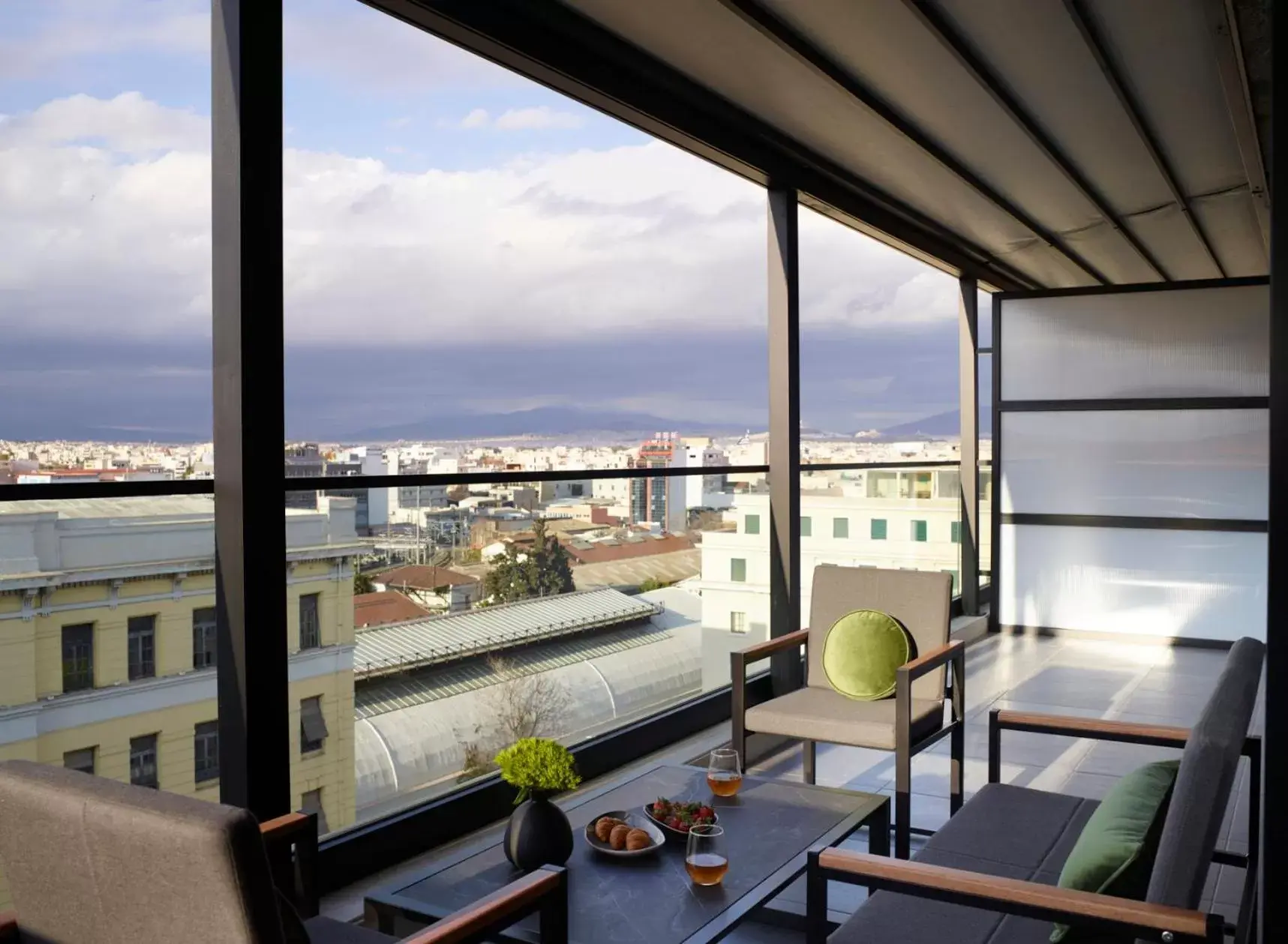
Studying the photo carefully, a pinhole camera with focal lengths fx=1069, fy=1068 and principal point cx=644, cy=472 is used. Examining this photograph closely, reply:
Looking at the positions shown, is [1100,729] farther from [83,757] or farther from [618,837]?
[83,757]

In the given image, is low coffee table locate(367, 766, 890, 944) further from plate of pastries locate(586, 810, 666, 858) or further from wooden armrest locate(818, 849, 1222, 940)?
wooden armrest locate(818, 849, 1222, 940)

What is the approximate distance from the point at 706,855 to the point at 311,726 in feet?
4.38

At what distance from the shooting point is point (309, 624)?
9.76 feet

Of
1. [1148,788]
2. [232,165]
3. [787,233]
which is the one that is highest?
[787,233]

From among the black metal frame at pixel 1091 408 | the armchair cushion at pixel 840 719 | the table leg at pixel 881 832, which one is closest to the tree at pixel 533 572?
the armchair cushion at pixel 840 719

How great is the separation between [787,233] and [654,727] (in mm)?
2322

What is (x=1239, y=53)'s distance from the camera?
3.79 m

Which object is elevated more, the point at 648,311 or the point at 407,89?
the point at 407,89

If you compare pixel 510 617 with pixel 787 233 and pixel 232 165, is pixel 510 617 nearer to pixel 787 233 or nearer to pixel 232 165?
pixel 232 165

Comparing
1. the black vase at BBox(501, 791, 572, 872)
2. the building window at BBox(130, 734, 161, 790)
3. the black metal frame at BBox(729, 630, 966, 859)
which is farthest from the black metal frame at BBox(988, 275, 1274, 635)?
the building window at BBox(130, 734, 161, 790)

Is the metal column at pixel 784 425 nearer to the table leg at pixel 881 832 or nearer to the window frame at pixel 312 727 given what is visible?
the table leg at pixel 881 832

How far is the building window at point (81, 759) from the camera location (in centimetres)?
240

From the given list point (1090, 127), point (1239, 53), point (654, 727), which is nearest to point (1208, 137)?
point (1090, 127)

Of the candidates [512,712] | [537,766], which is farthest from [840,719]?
[537,766]
